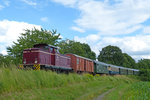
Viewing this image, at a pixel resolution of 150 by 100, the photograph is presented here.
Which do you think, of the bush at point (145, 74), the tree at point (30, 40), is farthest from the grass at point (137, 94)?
the bush at point (145, 74)

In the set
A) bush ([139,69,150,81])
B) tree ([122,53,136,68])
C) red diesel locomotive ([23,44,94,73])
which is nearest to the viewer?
red diesel locomotive ([23,44,94,73])

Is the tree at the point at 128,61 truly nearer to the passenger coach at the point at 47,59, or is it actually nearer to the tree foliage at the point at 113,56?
the tree foliage at the point at 113,56

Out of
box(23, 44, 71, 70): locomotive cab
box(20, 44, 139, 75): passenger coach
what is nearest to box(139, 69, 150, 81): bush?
box(20, 44, 139, 75): passenger coach

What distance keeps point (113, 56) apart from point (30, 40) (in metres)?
47.9

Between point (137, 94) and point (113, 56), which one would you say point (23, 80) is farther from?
point (113, 56)

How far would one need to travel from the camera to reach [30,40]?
30.0 metres

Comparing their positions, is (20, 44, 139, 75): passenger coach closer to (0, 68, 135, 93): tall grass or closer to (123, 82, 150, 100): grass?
(0, 68, 135, 93): tall grass

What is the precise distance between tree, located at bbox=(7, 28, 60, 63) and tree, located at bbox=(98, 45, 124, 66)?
42548 mm

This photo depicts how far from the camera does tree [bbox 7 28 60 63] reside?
93.1 ft

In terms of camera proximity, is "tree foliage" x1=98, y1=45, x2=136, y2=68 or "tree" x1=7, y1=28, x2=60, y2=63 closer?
"tree" x1=7, y1=28, x2=60, y2=63

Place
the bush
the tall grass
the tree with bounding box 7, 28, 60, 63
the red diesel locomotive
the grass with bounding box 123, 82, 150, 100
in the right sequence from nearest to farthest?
the tall grass, the grass with bounding box 123, 82, 150, 100, the red diesel locomotive, the tree with bounding box 7, 28, 60, 63, the bush

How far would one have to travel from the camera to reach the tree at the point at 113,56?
230 feet

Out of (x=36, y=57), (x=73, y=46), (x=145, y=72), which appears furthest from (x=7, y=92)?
(x=73, y=46)

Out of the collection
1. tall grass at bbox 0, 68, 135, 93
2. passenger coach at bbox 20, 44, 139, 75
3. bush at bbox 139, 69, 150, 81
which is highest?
passenger coach at bbox 20, 44, 139, 75
